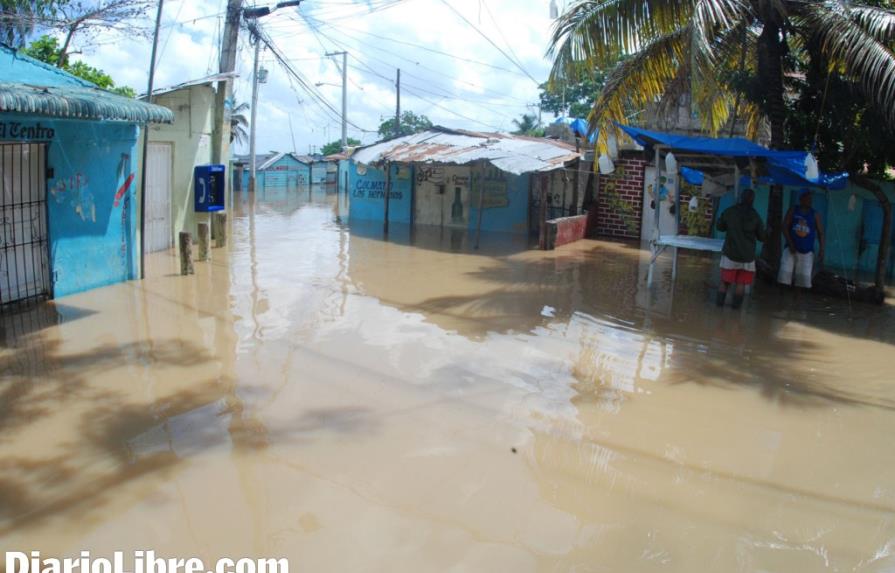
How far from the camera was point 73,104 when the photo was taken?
8.08 meters

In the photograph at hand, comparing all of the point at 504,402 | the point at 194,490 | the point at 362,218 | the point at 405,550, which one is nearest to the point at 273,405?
the point at 194,490

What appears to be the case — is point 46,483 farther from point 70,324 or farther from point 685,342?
point 685,342

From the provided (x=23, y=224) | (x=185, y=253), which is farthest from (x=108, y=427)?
(x=185, y=253)

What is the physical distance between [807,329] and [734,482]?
17.4 feet

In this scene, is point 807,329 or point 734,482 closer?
point 734,482

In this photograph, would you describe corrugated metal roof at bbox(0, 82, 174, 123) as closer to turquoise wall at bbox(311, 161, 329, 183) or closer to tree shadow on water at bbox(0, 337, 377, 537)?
tree shadow on water at bbox(0, 337, 377, 537)

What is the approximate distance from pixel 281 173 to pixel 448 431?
126 ft

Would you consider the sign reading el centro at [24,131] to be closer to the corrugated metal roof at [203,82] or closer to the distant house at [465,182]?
the corrugated metal roof at [203,82]

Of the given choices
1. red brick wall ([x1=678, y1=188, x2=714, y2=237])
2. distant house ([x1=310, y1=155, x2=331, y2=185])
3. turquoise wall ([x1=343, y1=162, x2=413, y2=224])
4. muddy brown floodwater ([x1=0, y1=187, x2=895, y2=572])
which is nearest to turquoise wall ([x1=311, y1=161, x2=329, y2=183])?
distant house ([x1=310, y1=155, x2=331, y2=185])

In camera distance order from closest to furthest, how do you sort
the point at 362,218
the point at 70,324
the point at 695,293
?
1. the point at 70,324
2. the point at 695,293
3. the point at 362,218

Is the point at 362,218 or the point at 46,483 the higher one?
the point at 362,218

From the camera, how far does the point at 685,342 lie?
881 centimetres

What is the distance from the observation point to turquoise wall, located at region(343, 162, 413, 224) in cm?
2130

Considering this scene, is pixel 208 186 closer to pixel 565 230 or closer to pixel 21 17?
pixel 21 17
